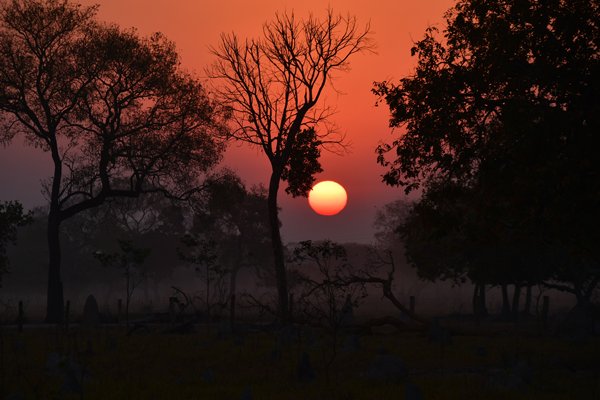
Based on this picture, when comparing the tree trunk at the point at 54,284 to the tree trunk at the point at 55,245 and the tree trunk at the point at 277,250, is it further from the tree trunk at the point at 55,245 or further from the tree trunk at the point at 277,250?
the tree trunk at the point at 277,250

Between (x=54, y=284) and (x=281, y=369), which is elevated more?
(x=54, y=284)

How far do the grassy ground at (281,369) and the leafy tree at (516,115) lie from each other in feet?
14.5

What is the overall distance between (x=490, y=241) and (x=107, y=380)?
12317 mm

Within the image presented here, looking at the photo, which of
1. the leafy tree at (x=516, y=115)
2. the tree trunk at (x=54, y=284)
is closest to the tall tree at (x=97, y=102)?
the tree trunk at (x=54, y=284)

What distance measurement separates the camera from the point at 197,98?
152ft

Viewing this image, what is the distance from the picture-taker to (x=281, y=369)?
20.7m

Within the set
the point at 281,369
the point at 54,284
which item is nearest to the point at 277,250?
the point at 54,284

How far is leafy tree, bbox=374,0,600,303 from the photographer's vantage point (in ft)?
61.9

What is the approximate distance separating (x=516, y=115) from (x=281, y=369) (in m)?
9.62

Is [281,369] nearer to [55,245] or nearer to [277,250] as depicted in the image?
[277,250]

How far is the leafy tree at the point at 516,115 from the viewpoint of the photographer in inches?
743

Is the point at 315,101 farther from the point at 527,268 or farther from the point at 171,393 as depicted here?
the point at 171,393

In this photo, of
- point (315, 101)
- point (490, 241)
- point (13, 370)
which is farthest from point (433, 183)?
point (315, 101)

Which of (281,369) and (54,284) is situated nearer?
(281,369)
